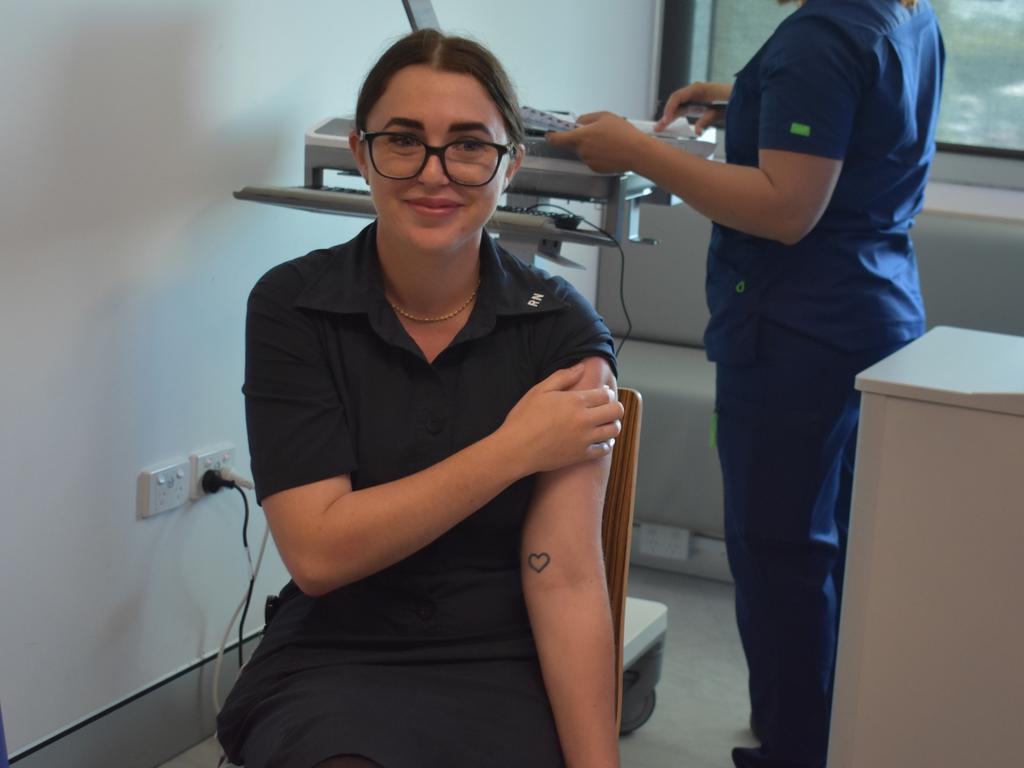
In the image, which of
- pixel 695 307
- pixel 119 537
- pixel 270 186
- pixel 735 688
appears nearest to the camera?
pixel 119 537

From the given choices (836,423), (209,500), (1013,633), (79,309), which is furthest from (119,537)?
(1013,633)

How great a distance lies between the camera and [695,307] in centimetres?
329

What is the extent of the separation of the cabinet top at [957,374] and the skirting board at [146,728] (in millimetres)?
1250

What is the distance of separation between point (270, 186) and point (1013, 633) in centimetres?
133

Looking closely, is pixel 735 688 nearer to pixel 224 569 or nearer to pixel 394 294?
pixel 224 569

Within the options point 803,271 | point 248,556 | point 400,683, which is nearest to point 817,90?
point 803,271

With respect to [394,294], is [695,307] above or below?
below

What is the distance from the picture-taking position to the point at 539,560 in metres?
1.37

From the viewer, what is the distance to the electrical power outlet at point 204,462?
6.90 ft

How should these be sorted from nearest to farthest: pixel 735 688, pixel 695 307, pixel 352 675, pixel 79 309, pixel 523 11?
1. pixel 352 675
2. pixel 79 309
3. pixel 735 688
4. pixel 523 11
5. pixel 695 307

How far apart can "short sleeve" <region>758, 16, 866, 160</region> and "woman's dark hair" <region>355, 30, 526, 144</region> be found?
0.55 metres

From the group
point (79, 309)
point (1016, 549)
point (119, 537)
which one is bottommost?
point (119, 537)

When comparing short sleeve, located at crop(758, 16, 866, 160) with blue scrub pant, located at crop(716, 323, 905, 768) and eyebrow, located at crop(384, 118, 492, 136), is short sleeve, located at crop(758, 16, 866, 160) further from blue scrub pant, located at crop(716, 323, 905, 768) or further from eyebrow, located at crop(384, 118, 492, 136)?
eyebrow, located at crop(384, 118, 492, 136)

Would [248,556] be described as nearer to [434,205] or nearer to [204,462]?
[204,462]
